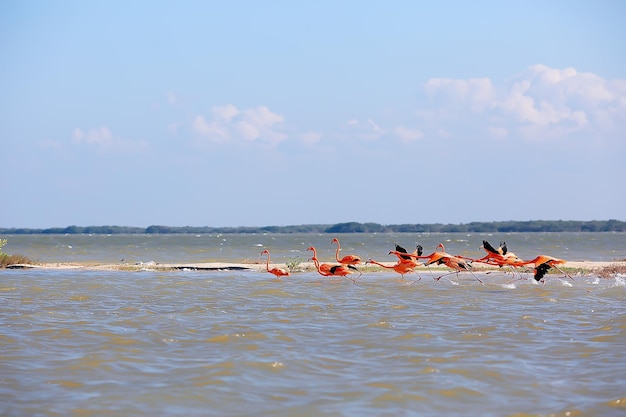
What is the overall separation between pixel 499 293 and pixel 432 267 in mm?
8243

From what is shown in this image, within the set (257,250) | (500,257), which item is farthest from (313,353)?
(257,250)

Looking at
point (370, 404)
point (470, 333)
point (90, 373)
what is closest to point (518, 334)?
point (470, 333)

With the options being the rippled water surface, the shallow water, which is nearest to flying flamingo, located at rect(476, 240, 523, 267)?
the rippled water surface

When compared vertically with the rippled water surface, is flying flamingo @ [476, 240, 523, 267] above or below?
above

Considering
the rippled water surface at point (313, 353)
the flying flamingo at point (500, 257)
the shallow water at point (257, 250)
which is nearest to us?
the rippled water surface at point (313, 353)

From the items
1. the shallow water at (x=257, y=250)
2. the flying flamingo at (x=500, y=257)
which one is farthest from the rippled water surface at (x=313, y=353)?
the shallow water at (x=257, y=250)

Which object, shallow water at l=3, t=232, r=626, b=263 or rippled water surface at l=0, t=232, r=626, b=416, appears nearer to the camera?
rippled water surface at l=0, t=232, r=626, b=416

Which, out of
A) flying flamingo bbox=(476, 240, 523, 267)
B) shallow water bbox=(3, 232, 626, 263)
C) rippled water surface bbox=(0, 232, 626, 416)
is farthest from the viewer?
shallow water bbox=(3, 232, 626, 263)

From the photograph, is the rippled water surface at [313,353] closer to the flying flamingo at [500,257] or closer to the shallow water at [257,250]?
the flying flamingo at [500,257]

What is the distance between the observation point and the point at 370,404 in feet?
26.6

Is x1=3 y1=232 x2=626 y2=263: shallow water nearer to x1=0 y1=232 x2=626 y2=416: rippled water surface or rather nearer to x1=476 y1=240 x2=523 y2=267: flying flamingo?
x1=476 y1=240 x2=523 y2=267: flying flamingo

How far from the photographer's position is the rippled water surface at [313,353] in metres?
8.26

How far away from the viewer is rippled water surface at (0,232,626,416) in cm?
826

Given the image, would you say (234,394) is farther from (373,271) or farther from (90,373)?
(373,271)
